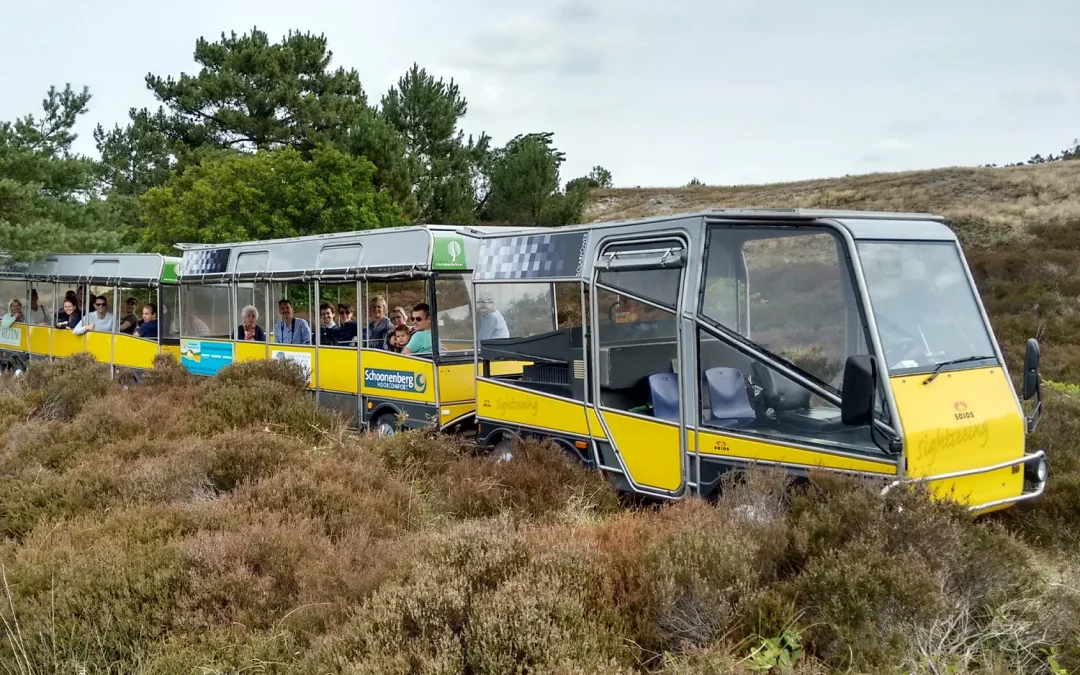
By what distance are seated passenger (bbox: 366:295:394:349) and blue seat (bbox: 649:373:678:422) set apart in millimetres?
5034

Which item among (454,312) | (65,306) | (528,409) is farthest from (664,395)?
(65,306)

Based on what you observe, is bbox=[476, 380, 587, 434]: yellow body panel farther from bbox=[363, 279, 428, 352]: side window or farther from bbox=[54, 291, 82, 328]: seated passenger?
bbox=[54, 291, 82, 328]: seated passenger

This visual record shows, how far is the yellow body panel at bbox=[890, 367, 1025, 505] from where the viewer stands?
5441 mm

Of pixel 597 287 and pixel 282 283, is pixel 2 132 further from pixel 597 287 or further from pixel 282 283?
pixel 597 287

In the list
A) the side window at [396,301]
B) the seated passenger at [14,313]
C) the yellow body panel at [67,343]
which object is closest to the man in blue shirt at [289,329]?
the side window at [396,301]

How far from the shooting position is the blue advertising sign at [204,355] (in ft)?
46.7

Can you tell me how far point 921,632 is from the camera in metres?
4.05

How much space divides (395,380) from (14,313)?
13.2m

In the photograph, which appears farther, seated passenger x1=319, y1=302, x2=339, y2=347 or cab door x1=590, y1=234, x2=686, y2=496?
seated passenger x1=319, y1=302, x2=339, y2=347

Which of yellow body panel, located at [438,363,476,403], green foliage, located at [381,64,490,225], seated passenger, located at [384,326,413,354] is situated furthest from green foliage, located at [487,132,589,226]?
yellow body panel, located at [438,363,476,403]

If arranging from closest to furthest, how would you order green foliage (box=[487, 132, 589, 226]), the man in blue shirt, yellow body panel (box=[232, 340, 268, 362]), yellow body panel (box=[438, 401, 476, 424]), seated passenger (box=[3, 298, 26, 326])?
1. yellow body panel (box=[438, 401, 476, 424])
2. the man in blue shirt
3. yellow body panel (box=[232, 340, 268, 362])
4. seated passenger (box=[3, 298, 26, 326])
5. green foliage (box=[487, 132, 589, 226])

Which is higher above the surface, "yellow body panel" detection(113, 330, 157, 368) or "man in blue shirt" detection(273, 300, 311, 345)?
"man in blue shirt" detection(273, 300, 311, 345)

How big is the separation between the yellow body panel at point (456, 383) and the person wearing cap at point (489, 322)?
1.08 m

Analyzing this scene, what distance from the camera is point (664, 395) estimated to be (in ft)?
23.6
